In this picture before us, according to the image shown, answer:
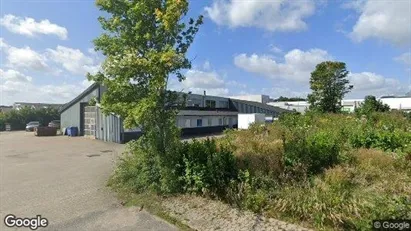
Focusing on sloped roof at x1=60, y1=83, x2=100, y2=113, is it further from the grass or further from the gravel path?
the gravel path

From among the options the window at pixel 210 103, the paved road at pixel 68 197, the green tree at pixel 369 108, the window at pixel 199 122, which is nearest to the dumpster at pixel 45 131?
the window at pixel 199 122

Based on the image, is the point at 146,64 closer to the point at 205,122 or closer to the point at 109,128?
the point at 109,128

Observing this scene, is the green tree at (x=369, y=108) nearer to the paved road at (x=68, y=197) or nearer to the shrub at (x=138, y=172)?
the shrub at (x=138, y=172)

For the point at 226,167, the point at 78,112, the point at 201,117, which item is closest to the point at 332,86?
the point at 201,117

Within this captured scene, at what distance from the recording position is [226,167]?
7422 millimetres

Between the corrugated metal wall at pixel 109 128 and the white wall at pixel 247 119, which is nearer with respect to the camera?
the corrugated metal wall at pixel 109 128

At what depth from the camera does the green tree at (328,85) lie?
3566 centimetres

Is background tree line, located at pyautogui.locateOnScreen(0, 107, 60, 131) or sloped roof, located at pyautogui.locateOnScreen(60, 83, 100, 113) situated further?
background tree line, located at pyautogui.locateOnScreen(0, 107, 60, 131)

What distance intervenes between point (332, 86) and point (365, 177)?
32106 millimetres

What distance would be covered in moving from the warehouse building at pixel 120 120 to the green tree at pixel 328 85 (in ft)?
36.7

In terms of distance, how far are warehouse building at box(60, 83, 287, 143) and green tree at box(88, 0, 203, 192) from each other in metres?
8.19

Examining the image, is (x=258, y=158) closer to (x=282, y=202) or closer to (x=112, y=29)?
(x=282, y=202)

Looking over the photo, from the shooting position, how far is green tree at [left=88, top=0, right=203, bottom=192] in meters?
7.52

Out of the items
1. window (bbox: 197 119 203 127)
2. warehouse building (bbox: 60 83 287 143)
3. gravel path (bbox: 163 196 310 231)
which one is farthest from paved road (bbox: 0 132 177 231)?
window (bbox: 197 119 203 127)
